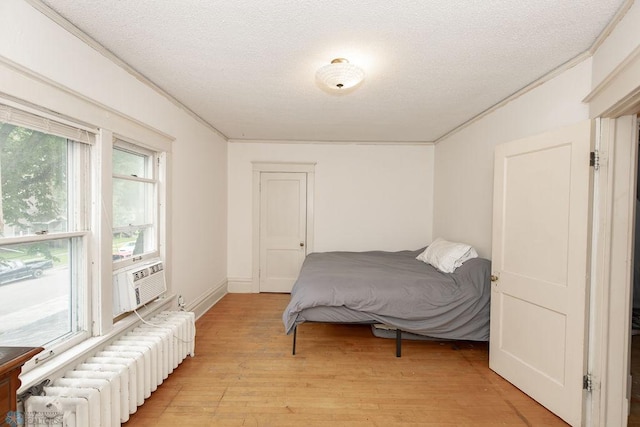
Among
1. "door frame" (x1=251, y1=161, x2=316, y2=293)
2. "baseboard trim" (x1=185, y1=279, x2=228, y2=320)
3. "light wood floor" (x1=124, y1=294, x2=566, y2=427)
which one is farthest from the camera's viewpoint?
"door frame" (x1=251, y1=161, x2=316, y2=293)

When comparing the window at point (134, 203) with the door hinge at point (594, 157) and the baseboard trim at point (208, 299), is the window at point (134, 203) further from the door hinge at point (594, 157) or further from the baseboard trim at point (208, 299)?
the door hinge at point (594, 157)

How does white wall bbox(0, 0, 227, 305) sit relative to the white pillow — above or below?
above

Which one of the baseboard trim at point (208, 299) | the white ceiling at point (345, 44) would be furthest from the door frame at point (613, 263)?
the baseboard trim at point (208, 299)

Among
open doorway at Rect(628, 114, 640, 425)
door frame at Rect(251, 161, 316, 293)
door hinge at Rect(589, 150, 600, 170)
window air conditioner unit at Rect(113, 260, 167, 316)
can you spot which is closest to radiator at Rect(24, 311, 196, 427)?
window air conditioner unit at Rect(113, 260, 167, 316)

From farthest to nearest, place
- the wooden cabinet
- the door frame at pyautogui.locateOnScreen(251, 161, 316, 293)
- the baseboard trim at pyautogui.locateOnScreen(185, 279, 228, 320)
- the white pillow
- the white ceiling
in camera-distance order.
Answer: the door frame at pyautogui.locateOnScreen(251, 161, 316, 293) < the baseboard trim at pyautogui.locateOnScreen(185, 279, 228, 320) < the white pillow < the white ceiling < the wooden cabinet

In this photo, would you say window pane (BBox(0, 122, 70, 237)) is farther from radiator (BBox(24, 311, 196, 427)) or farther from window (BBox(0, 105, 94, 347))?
radiator (BBox(24, 311, 196, 427))

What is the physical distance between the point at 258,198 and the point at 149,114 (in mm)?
2266

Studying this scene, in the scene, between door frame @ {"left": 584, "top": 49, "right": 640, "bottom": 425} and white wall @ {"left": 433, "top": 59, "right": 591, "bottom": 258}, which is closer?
door frame @ {"left": 584, "top": 49, "right": 640, "bottom": 425}

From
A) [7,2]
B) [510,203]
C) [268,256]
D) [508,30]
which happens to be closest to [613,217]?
[510,203]

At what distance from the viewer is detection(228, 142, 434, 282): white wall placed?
4.49m

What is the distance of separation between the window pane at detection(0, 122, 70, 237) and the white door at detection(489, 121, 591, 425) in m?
3.16

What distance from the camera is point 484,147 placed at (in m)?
3.07

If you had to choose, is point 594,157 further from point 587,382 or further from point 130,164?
point 130,164

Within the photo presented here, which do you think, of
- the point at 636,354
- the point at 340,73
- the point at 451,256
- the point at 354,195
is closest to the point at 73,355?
the point at 340,73
